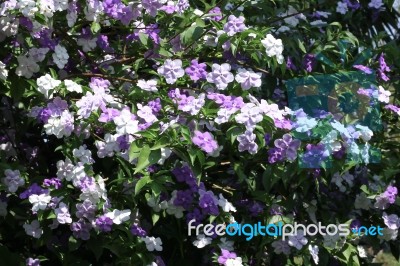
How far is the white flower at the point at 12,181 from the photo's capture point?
2.39 m

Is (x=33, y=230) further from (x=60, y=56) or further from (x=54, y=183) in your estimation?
(x=60, y=56)

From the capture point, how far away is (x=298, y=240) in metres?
2.61

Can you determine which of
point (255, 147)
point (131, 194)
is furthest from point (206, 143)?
point (131, 194)

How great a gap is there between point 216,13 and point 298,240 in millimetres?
808

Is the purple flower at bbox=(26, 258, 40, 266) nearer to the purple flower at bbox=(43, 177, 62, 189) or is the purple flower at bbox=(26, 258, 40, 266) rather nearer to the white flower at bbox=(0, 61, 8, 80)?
the purple flower at bbox=(43, 177, 62, 189)

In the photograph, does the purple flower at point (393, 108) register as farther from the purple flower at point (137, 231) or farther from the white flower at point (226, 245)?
the purple flower at point (137, 231)

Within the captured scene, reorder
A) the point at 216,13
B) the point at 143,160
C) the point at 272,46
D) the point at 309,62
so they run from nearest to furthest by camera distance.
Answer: the point at 143,160 → the point at 272,46 → the point at 216,13 → the point at 309,62

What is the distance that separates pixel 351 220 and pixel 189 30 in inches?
36.7

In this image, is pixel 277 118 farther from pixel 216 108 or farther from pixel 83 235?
pixel 83 235

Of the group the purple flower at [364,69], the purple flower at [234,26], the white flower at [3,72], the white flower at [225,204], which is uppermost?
the purple flower at [234,26]

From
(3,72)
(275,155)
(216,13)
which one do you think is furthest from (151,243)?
(216,13)

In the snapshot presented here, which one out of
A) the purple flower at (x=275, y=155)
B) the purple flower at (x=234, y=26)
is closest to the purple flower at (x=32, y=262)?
the purple flower at (x=275, y=155)

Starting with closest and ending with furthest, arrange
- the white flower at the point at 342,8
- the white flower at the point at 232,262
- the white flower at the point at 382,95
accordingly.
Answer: the white flower at the point at 232,262 → the white flower at the point at 382,95 → the white flower at the point at 342,8

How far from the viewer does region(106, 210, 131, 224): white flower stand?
2.29 meters
